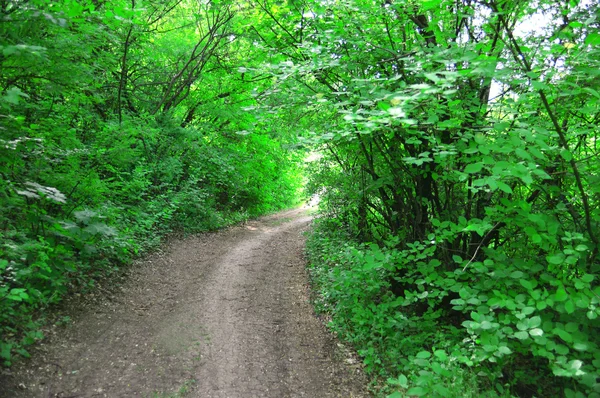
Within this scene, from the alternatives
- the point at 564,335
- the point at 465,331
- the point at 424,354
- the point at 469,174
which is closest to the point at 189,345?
the point at 424,354

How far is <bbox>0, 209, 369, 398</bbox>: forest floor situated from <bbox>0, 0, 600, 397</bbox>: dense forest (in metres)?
0.39

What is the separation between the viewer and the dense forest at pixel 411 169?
11.3 feet

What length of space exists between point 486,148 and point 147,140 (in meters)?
10.3

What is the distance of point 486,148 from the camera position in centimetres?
336

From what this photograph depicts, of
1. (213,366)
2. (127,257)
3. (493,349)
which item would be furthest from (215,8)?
(493,349)

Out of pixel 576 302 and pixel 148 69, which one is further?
pixel 148 69

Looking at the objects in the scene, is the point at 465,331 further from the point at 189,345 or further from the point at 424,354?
the point at 189,345

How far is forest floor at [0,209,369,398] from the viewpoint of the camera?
450cm

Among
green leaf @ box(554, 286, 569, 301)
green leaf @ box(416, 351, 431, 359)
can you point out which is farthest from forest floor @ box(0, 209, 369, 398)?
green leaf @ box(554, 286, 569, 301)

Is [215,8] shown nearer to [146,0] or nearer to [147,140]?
[146,0]

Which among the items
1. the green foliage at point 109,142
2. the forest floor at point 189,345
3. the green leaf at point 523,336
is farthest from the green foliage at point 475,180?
the green foliage at point 109,142

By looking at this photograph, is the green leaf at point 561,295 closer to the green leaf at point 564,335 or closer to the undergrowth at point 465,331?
the undergrowth at point 465,331

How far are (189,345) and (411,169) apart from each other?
14.4 feet

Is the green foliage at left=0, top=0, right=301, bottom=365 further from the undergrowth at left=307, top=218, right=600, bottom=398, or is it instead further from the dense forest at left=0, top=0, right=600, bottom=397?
the undergrowth at left=307, top=218, right=600, bottom=398
